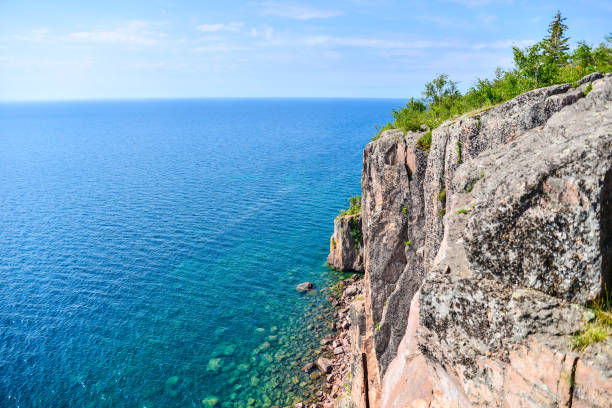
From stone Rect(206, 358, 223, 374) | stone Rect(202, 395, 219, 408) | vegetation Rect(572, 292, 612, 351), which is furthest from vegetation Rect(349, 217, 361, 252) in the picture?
vegetation Rect(572, 292, 612, 351)

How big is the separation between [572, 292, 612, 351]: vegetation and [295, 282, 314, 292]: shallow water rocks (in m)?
47.5

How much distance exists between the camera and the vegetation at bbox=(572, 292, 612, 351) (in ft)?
29.3

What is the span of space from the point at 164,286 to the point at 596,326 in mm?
55945

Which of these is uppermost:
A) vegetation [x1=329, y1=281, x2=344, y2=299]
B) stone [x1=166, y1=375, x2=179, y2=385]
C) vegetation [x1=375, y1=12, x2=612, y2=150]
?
vegetation [x1=375, y1=12, x2=612, y2=150]

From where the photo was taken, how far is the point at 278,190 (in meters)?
98.2

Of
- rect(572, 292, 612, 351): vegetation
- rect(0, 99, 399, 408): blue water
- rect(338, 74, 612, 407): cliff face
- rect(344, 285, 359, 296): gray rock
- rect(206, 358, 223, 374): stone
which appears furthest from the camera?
rect(344, 285, 359, 296): gray rock

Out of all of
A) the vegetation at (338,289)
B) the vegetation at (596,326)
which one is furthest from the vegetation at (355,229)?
the vegetation at (596,326)

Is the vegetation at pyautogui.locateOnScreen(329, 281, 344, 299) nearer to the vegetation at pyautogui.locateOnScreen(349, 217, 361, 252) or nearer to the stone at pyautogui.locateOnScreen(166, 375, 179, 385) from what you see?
the vegetation at pyautogui.locateOnScreen(349, 217, 361, 252)

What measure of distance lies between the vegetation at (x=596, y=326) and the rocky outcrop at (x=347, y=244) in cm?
4877

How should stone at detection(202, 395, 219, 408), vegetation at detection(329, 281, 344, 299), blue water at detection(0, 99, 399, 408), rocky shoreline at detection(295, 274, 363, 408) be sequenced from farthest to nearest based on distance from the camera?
vegetation at detection(329, 281, 344, 299) < blue water at detection(0, 99, 399, 408) < stone at detection(202, 395, 219, 408) < rocky shoreline at detection(295, 274, 363, 408)

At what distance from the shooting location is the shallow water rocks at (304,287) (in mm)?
55353

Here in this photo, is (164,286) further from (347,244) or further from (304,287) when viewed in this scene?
(347,244)

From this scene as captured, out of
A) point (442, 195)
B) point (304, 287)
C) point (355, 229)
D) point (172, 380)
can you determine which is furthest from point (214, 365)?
point (442, 195)

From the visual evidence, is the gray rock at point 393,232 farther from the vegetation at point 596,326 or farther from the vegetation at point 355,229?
the vegetation at point 355,229
